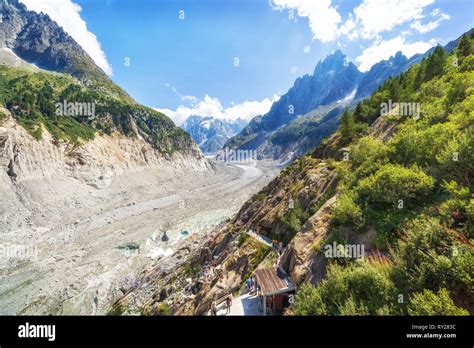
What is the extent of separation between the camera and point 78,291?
2972 centimetres

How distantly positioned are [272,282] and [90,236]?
43108 mm

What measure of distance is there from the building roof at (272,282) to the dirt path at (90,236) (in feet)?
72.2

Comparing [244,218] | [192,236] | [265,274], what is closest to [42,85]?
[192,236]

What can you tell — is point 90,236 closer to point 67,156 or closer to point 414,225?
point 67,156

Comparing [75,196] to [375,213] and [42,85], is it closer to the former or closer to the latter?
[375,213]

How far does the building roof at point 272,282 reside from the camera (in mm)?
14235

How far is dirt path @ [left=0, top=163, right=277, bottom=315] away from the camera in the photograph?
95.5ft

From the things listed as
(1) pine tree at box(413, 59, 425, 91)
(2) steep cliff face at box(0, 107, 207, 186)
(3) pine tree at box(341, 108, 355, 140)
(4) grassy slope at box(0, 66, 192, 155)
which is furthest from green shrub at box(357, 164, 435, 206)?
(4) grassy slope at box(0, 66, 192, 155)

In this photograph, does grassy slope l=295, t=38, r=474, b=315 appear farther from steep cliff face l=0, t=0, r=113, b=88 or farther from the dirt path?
steep cliff face l=0, t=0, r=113, b=88

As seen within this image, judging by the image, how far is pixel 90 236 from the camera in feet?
149

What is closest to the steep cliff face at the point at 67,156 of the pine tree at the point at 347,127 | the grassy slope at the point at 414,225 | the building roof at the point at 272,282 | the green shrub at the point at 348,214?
the building roof at the point at 272,282

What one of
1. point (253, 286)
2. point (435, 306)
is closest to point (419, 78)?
point (253, 286)

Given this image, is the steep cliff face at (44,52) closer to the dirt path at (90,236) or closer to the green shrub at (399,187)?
the dirt path at (90,236)

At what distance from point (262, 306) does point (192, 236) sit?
32785 millimetres
